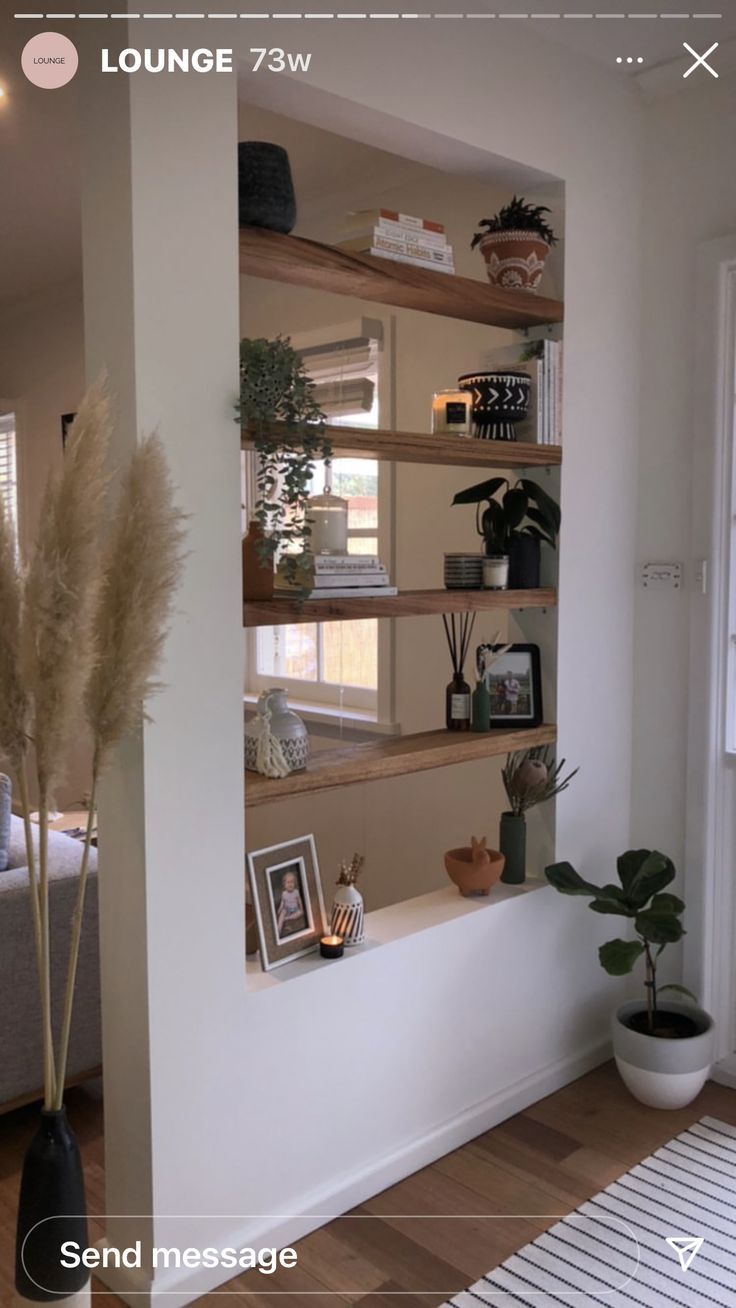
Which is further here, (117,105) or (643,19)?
(643,19)

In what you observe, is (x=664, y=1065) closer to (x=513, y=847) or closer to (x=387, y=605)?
(x=513, y=847)

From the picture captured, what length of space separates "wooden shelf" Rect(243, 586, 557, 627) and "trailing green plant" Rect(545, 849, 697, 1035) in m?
0.68

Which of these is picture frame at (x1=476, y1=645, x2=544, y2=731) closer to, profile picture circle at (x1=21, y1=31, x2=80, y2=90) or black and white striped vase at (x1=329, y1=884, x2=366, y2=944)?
black and white striped vase at (x1=329, y1=884, x2=366, y2=944)

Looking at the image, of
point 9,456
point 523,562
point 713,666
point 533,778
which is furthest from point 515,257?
point 9,456

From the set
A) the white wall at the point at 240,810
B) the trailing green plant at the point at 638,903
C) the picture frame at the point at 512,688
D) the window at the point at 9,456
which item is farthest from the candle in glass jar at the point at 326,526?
the window at the point at 9,456

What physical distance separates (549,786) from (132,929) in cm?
118

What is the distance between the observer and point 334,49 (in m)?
2.07

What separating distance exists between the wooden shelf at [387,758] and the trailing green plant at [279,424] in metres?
0.43

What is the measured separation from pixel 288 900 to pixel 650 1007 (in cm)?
110

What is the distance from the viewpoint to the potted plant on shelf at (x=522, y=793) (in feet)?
8.71

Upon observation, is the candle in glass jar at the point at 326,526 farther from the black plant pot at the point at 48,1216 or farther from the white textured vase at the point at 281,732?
the black plant pot at the point at 48,1216

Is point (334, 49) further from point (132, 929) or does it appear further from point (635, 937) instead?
point (635, 937)

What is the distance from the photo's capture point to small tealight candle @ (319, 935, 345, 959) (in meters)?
2.23

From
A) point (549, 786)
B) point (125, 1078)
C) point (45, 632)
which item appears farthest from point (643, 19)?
point (125, 1078)
